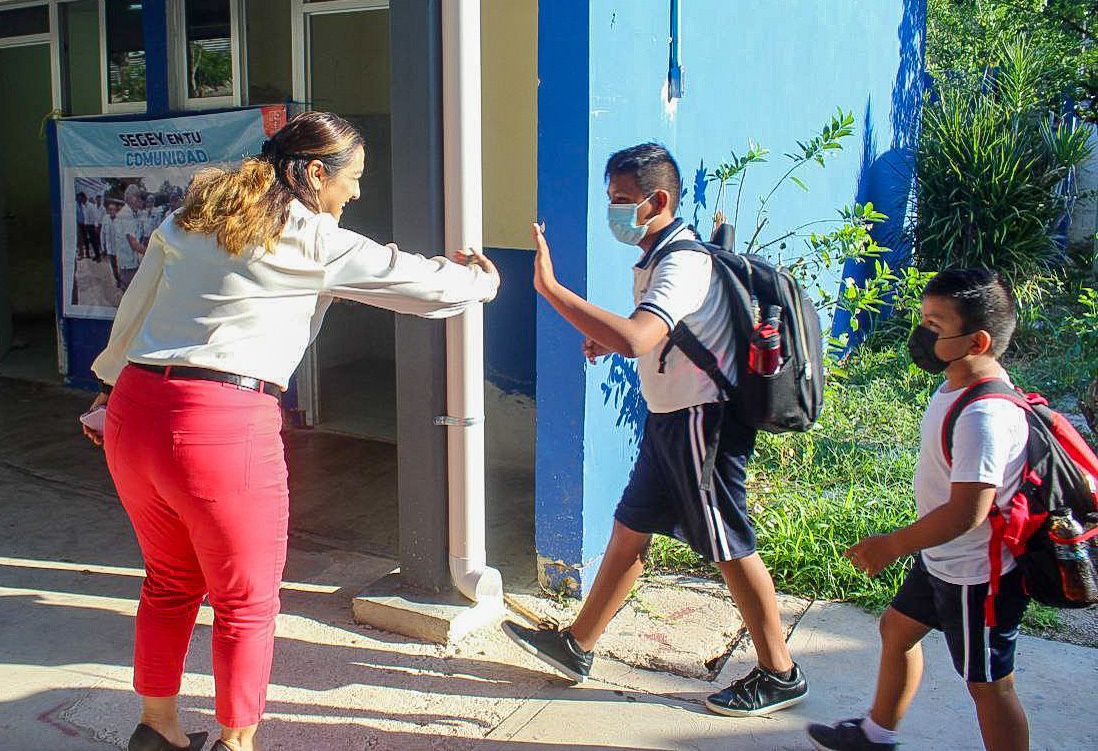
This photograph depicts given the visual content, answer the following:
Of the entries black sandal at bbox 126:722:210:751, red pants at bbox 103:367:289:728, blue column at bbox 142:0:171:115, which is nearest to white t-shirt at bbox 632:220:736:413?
red pants at bbox 103:367:289:728

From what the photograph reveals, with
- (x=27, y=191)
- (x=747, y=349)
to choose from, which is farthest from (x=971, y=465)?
(x=27, y=191)

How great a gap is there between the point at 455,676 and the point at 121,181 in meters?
5.22

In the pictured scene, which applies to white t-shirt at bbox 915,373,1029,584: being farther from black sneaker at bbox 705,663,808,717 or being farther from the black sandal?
the black sandal

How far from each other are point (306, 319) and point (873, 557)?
1.60 m

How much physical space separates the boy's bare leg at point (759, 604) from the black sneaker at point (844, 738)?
11.0 inches

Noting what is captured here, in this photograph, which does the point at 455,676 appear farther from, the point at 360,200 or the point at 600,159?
the point at 360,200

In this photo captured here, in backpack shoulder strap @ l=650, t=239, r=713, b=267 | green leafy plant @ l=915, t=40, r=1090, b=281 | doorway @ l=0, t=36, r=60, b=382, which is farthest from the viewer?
doorway @ l=0, t=36, r=60, b=382

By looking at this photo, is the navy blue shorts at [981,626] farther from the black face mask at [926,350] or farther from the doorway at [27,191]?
the doorway at [27,191]

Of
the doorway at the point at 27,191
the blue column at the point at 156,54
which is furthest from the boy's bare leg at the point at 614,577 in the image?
the doorway at the point at 27,191

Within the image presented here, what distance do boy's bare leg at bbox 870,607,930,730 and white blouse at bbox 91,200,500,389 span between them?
5.45ft

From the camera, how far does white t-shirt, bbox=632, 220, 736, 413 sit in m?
3.06

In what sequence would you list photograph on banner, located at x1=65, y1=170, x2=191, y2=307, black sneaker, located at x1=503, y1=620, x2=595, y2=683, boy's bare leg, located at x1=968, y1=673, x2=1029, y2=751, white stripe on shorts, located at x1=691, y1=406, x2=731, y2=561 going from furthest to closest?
1. photograph on banner, located at x1=65, y1=170, x2=191, y2=307
2. black sneaker, located at x1=503, y1=620, x2=595, y2=683
3. white stripe on shorts, located at x1=691, y1=406, x2=731, y2=561
4. boy's bare leg, located at x1=968, y1=673, x2=1029, y2=751

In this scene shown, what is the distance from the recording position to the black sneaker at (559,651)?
3557mm

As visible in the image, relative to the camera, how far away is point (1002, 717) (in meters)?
2.69
